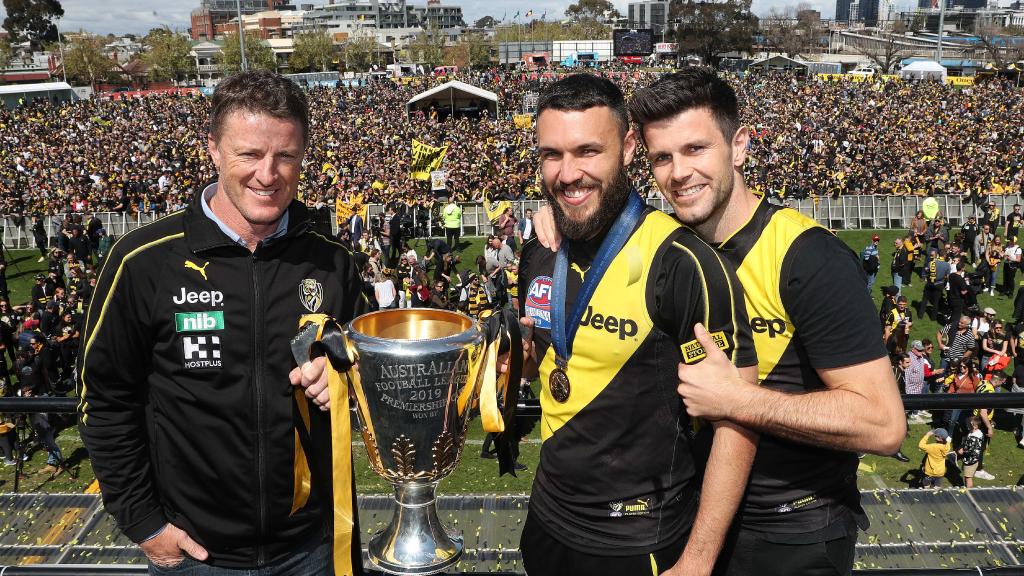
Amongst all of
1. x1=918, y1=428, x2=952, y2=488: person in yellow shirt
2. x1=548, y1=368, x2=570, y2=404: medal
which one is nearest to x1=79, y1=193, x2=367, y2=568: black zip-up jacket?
x1=548, y1=368, x2=570, y2=404: medal

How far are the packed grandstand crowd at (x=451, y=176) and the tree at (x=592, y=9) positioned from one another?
103m

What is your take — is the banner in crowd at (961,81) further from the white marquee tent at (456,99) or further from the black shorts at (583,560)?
the black shorts at (583,560)

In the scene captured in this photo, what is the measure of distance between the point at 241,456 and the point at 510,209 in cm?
1744

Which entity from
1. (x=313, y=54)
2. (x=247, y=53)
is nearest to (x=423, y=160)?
(x=247, y=53)

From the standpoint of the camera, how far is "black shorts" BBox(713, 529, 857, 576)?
7.29 ft

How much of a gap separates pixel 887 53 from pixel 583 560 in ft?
264

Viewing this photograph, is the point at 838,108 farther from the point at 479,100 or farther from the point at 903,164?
the point at 479,100

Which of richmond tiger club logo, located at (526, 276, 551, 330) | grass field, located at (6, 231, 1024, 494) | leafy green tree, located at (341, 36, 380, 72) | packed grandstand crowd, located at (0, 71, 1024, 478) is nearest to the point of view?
richmond tiger club logo, located at (526, 276, 551, 330)

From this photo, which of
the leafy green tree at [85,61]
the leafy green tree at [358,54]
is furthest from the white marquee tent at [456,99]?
the leafy green tree at [85,61]

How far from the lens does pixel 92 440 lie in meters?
2.19

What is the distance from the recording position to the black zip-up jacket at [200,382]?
2.18 metres

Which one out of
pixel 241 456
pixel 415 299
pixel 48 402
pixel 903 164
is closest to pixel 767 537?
pixel 241 456

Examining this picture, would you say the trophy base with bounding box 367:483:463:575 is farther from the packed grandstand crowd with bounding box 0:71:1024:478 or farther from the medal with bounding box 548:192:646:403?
the packed grandstand crowd with bounding box 0:71:1024:478

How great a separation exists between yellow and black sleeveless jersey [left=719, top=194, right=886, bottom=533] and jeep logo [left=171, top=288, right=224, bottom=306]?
1488mm
